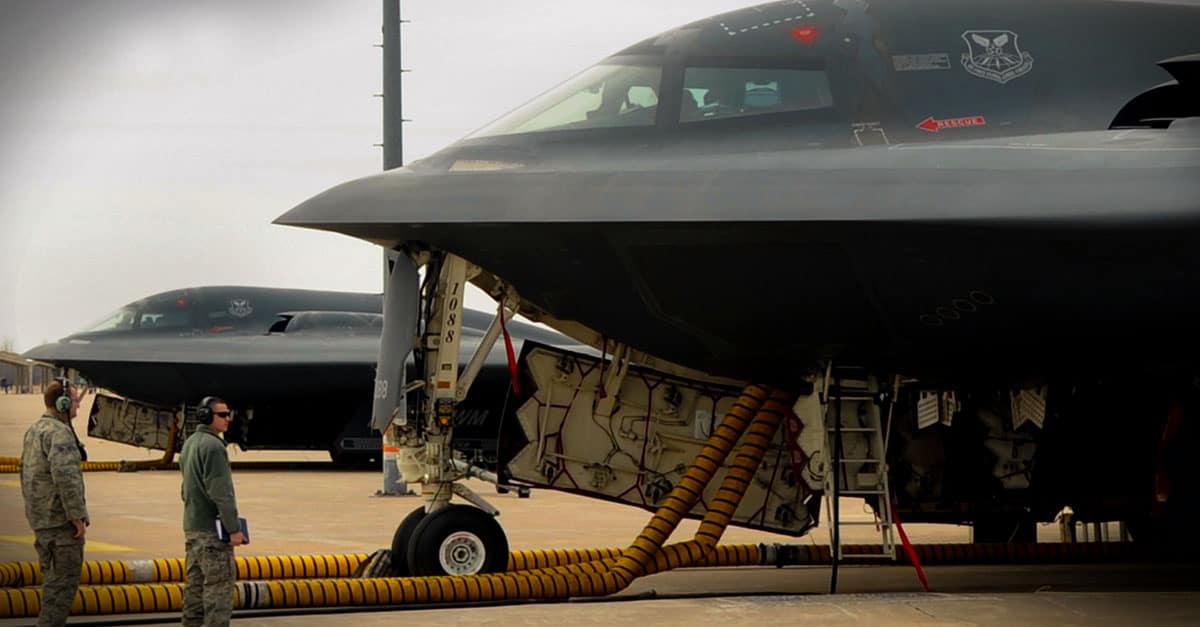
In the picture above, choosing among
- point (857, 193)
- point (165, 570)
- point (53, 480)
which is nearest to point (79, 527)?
point (53, 480)

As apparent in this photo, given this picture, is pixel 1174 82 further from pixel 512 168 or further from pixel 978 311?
pixel 512 168


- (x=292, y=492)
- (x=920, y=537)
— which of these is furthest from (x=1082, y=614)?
(x=292, y=492)

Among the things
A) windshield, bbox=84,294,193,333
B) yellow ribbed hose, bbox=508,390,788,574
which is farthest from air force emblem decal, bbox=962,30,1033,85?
windshield, bbox=84,294,193,333

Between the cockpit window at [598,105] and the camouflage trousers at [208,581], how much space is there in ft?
11.5

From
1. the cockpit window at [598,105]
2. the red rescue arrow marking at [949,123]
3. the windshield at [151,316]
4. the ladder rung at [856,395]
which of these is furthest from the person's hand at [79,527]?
the windshield at [151,316]

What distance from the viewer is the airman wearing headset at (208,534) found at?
7.97 m

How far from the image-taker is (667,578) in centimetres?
1207

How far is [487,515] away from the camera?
34.7 ft

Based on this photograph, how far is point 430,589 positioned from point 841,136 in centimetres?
372

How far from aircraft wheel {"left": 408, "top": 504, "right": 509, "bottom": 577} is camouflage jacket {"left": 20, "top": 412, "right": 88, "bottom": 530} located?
102 inches

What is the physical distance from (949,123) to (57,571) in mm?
5673

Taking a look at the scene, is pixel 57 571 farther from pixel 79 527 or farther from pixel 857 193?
pixel 857 193

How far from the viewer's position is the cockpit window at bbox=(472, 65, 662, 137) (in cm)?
1018

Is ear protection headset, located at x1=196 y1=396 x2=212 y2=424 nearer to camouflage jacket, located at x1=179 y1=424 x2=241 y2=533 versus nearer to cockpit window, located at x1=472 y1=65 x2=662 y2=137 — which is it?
camouflage jacket, located at x1=179 y1=424 x2=241 y2=533
